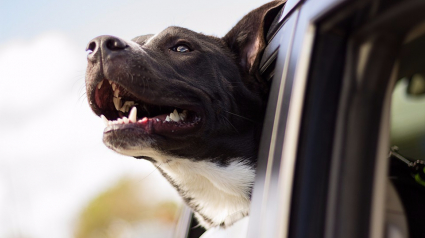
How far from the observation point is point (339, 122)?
50.3 inches

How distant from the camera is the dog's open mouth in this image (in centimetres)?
242

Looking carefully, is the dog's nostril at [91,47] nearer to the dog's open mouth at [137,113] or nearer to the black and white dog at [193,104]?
the black and white dog at [193,104]

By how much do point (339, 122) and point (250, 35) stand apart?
63.9 inches

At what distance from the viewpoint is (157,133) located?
244 centimetres

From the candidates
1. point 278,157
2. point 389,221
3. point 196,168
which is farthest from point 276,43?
point 196,168

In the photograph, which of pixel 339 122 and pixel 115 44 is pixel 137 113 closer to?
pixel 115 44

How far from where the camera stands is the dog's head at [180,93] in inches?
93.1

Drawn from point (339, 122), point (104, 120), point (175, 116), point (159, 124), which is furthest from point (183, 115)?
point (339, 122)

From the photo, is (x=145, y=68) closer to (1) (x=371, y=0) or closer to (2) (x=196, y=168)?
(2) (x=196, y=168)

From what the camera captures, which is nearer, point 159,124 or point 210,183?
point 159,124

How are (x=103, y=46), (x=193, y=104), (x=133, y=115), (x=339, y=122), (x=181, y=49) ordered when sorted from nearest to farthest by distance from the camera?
(x=339, y=122) → (x=103, y=46) → (x=133, y=115) → (x=193, y=104) → (x=181, y=49)

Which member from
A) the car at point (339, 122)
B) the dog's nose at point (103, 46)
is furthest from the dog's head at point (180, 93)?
the car at point (339, 122)

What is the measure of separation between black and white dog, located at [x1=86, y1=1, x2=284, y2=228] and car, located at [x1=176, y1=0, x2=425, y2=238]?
0.97 metres

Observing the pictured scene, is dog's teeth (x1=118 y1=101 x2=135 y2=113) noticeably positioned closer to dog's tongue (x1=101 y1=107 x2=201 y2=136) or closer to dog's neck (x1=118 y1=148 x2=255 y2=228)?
dog's tongue (x1=101 y1=107 x2=201 y2=136)
